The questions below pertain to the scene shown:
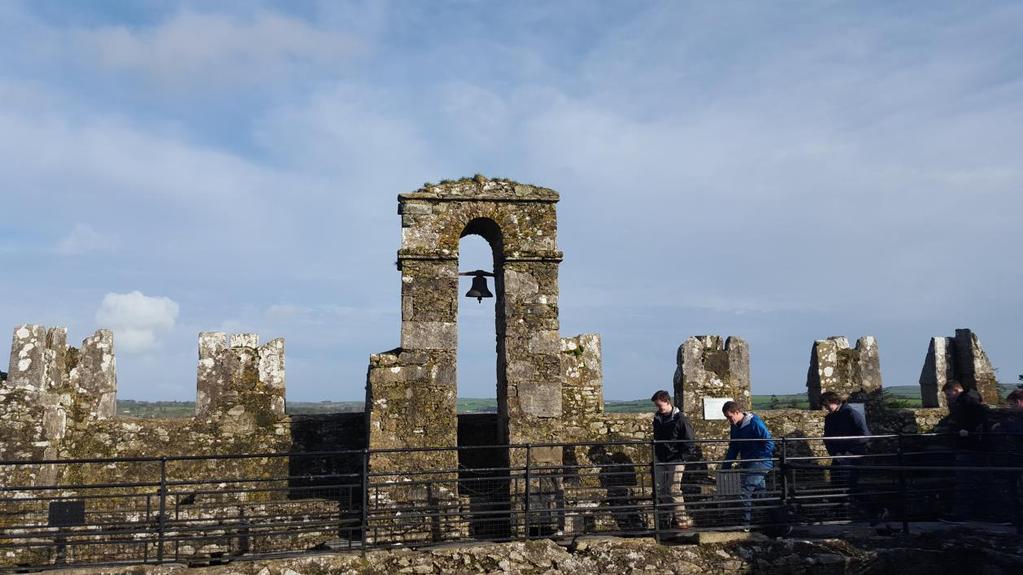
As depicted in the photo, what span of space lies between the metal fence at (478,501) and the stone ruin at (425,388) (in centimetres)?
10

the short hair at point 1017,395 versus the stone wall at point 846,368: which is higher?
the stone wall at point 846,368

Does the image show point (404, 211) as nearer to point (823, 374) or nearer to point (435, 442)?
Answer: point (435, 442)

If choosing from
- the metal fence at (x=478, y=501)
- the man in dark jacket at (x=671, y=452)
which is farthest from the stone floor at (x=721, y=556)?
the man in dark jacket at (x=671, y=452)

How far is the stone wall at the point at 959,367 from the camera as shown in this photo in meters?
13.3

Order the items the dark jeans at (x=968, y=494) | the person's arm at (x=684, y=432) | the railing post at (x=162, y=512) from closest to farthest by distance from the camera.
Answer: the railing post at (x=162, y=512) < the person's arm at (x=684, y=432) < the dark jeans at (x=968, y=494)

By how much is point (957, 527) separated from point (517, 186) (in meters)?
6.53

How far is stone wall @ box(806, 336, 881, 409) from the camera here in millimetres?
13242

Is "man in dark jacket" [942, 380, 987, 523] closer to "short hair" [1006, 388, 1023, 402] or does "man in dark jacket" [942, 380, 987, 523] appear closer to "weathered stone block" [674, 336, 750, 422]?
"short hair" [1006, 388, 1023, 402]

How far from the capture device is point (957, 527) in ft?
30.6

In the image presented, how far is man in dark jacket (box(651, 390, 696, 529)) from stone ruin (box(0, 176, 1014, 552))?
1.07m

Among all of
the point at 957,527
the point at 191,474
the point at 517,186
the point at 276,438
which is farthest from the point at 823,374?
the point at 191,474

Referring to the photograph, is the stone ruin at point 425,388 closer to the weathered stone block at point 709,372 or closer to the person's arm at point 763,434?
the weathered stone block at point 709,372

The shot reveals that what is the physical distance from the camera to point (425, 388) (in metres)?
10.7

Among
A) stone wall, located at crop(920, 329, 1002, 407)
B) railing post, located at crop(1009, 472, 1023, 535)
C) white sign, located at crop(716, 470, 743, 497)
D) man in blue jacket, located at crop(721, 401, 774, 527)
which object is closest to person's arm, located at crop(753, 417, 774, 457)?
man in blue jacket, located at crop(721, 401, 774, 527)
